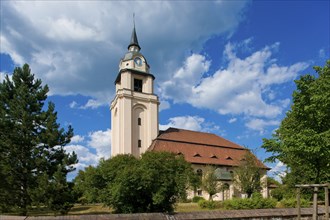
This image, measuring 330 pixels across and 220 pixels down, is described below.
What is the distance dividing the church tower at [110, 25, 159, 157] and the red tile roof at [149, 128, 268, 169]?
273 centimetres

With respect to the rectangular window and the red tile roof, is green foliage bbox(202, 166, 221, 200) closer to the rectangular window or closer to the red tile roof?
the red tile roof

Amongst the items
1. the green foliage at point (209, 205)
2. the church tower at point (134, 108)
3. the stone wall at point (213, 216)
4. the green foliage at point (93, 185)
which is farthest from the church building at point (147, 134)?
the stone wall at point (213, 216)

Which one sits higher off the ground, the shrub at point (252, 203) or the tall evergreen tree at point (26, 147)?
the tall evergreen tree at point (26, 147)

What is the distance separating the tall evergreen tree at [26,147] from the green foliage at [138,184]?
4387 millimetres

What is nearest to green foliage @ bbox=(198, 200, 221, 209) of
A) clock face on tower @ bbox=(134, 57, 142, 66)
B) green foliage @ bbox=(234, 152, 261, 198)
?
green foliage @ bbox=(234, 152, 261, 198)

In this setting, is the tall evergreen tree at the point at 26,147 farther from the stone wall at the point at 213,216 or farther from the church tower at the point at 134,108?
the church tower at the point at 134,108

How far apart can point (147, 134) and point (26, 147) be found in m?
26.4

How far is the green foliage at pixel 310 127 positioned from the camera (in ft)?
47.3

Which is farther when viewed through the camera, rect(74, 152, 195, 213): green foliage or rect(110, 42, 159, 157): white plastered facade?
rect(110, 42, 159, 157): white plastered facade

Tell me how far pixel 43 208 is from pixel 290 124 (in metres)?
19.9

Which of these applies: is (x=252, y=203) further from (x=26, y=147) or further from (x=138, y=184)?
(x=26, y=147)

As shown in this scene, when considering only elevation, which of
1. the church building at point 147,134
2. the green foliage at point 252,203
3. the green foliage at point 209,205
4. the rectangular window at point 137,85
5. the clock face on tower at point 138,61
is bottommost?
the green foliage at point 209,205

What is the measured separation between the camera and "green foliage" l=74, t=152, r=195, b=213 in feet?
60.7

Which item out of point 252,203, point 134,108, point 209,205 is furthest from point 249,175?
point 134,108
